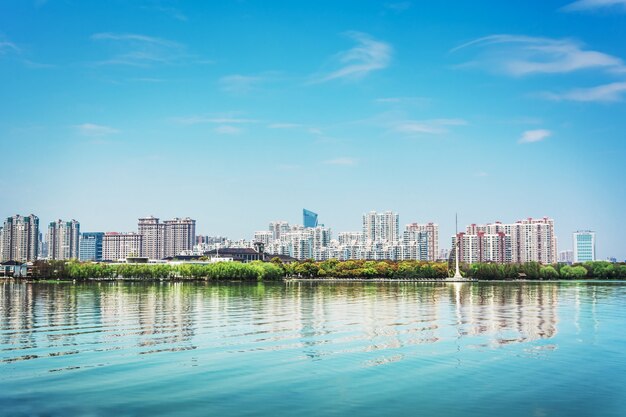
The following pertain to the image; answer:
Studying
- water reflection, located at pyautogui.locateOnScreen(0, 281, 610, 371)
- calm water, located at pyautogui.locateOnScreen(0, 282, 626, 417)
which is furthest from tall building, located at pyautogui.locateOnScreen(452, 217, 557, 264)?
calm water, located at pyautogui.locateOnScreen(0, 282, 626, 417)

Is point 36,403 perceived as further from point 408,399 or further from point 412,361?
point 412,361

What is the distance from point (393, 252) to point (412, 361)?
15769 centimetres

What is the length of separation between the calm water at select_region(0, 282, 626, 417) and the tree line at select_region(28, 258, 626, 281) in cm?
5997

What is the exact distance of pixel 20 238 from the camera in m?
167

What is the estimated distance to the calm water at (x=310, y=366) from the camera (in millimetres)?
12930

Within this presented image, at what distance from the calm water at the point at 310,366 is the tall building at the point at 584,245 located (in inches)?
7049

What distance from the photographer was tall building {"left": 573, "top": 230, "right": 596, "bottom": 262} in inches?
7638

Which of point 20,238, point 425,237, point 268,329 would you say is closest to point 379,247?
point 425,237

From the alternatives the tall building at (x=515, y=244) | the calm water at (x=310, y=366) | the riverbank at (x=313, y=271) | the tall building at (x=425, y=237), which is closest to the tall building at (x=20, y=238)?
the riverbank at (x=313, y=271)

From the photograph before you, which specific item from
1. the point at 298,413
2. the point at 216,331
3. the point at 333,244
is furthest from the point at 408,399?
the point at 333,244

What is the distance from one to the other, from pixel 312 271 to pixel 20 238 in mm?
99421

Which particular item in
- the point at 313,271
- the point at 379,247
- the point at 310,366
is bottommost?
the point at 313,271

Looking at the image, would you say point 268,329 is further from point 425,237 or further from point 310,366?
point 425,237

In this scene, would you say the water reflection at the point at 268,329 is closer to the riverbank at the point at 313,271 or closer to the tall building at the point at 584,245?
the riverbank at the point at 313,271
